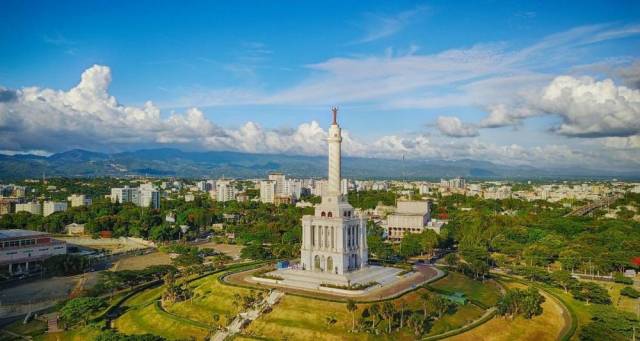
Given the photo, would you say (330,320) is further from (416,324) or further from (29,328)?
(29,328)

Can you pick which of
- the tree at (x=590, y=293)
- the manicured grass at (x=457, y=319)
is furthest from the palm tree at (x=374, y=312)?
the tree at (x=590, y=293)

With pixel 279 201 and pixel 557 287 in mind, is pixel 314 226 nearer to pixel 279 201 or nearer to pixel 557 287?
pixel 557 287

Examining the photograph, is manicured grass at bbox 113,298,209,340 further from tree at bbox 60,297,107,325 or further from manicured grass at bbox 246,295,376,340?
manicured grass at bbox 246,295,376,340

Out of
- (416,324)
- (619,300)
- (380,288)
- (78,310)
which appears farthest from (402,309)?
(78,310)

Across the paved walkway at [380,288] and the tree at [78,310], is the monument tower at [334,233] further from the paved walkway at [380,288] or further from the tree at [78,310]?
the tree at [78,310]

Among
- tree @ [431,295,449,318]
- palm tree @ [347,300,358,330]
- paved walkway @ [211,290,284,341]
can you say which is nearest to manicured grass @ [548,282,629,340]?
tree @ [431,295,449,318]

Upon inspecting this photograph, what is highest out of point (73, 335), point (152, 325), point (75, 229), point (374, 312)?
point (374, 312)
